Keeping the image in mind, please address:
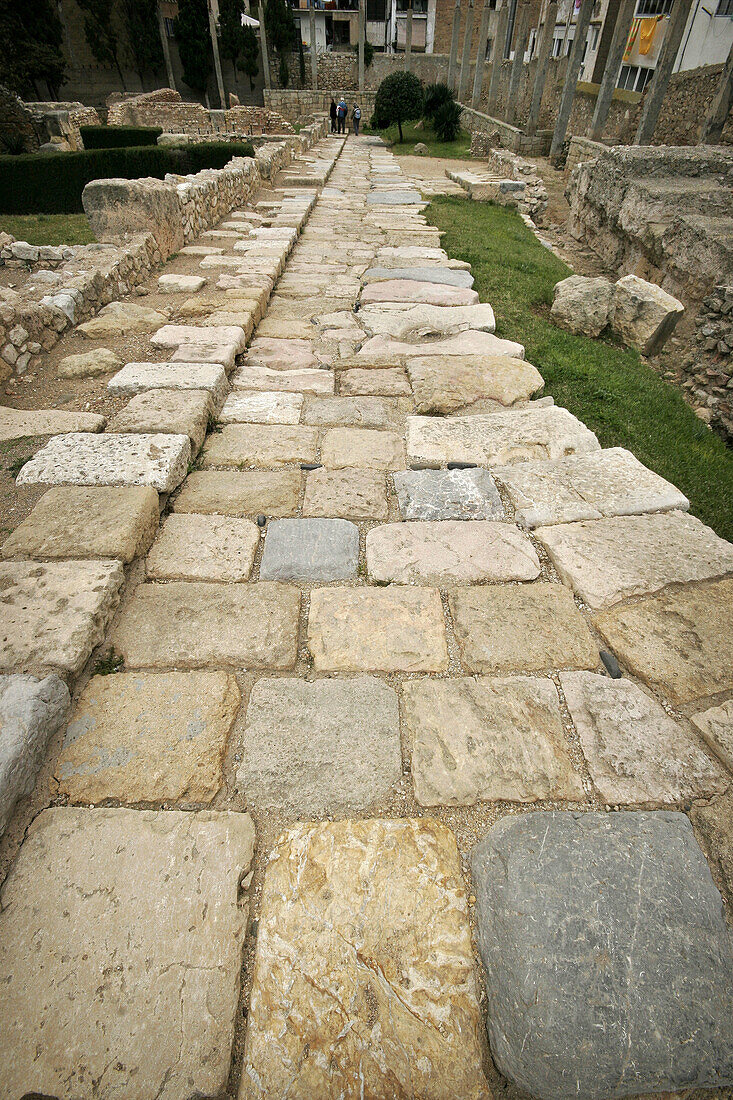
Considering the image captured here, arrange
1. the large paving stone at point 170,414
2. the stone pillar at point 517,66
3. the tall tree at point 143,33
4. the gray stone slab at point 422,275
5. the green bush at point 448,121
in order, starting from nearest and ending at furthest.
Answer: the large paving stone at point 170,414 < the gray stone slab at point 422,275 < the stone pillar at point 517,66 < the green bush at point 448,121 < the tall tree at point 143,33

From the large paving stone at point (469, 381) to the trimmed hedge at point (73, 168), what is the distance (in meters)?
11.8

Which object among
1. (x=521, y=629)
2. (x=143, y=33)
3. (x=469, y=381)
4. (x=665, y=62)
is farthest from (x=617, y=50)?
(x=143, y=33)

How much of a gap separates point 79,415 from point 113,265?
2.29m

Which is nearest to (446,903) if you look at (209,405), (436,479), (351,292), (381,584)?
(381,584)

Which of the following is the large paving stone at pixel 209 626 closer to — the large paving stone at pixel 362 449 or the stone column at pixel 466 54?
the large paving stone at pixel 362 449

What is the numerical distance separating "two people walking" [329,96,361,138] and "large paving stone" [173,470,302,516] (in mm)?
24024

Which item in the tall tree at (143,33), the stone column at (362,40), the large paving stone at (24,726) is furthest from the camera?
the tall tree at (143,33)

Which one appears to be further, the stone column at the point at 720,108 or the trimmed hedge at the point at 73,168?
the trimmed hedge at the point at 73,168

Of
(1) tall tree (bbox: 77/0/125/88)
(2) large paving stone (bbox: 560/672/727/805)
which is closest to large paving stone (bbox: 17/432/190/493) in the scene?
(2) large paving stone (bbox: 560/672/727/805)

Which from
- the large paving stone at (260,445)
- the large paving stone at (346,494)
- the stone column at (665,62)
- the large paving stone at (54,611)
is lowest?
the large paving stone at (260,445)

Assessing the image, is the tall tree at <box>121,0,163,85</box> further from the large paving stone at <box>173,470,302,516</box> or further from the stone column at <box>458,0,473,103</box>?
the large paving stone at <box>173,470,302,516</box>

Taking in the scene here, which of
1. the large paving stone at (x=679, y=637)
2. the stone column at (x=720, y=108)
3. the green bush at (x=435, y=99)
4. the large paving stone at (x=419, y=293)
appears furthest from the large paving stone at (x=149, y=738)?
the green bush at (x=435, y=99)

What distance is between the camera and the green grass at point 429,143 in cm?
1582

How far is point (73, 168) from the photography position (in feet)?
39.1
